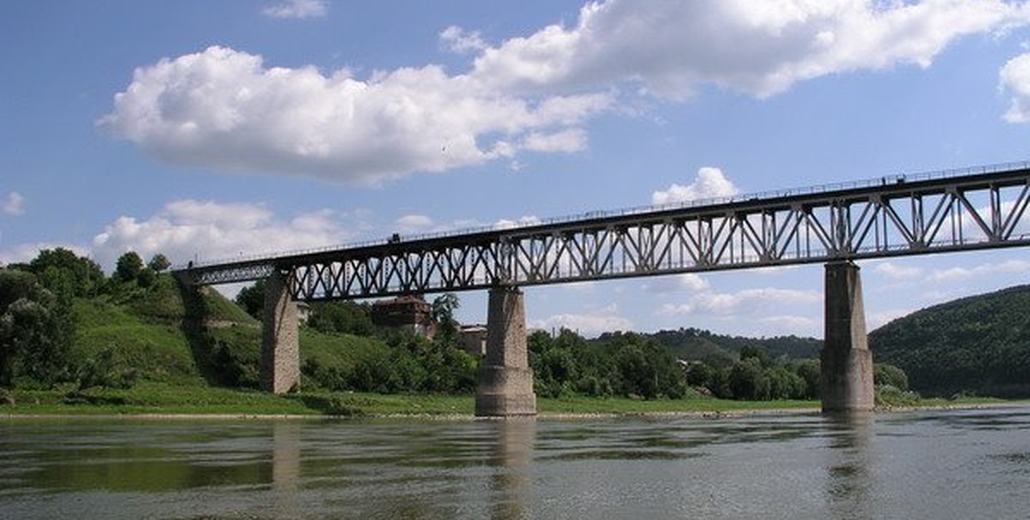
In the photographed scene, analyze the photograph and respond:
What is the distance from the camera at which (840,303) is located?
92.5 meters

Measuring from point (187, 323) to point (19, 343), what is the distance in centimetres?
4539

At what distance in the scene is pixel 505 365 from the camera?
4149 inches

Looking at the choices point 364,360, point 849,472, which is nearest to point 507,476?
point 849,472

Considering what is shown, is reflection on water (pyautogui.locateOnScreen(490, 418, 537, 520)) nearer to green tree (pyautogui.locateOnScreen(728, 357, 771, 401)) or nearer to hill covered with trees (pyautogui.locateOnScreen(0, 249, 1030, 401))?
hill covered with trees (pyautogui.locateOnScreen(0, 249, 1030, 401))

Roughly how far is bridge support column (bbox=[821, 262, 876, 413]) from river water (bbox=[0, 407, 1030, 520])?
31177mm

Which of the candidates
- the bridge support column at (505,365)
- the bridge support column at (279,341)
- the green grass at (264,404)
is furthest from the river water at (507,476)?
the bridge support column at (279,341)

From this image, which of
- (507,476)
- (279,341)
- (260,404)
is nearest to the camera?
(507,476)

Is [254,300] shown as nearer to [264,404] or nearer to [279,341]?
[279,341]

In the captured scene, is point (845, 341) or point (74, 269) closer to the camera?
point (845, 341)

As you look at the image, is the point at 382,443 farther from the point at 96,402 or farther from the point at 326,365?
the point at 326,365

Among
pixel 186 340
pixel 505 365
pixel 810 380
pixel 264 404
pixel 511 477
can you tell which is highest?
pixel 186 340

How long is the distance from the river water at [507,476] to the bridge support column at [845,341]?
102 ft

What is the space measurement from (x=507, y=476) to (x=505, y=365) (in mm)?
68876

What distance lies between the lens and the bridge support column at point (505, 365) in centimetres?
10475
